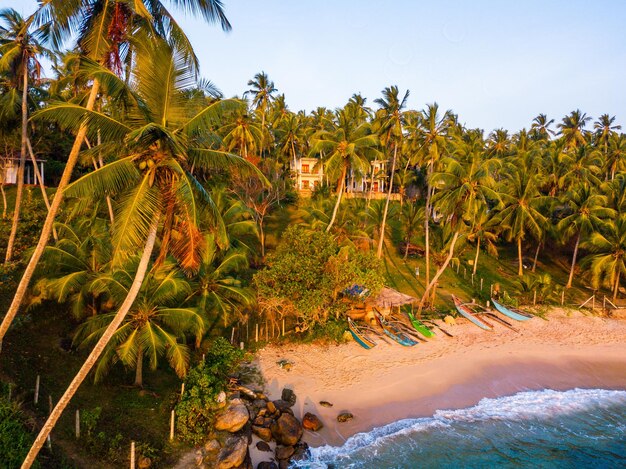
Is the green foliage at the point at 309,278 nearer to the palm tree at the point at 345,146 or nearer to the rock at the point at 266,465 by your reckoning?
the palm tree at the point at 345,146

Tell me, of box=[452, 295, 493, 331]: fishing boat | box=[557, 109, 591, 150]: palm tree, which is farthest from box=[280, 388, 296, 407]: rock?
box=[557, 109, 591, 150]: palm tree

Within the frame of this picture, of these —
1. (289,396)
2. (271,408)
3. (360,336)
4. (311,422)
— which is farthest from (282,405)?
(360,336)

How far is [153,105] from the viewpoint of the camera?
8.76 metres

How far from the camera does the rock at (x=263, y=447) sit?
11953mm

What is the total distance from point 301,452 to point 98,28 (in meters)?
13.8

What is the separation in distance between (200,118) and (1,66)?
1118 cm

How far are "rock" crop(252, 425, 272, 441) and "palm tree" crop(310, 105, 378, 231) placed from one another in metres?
14.4

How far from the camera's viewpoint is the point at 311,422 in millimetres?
13164

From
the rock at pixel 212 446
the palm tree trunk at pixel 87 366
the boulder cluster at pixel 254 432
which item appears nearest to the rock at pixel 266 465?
the boulder cluster at pixel 254 432

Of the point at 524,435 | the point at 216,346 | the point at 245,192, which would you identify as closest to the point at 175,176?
the point at 216,346

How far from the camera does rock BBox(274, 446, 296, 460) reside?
38.5ft

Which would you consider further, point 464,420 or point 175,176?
point 464,420

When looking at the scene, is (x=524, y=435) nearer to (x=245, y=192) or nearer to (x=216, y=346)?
(x=216, y=346)

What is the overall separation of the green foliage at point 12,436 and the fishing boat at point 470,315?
71.5ft
